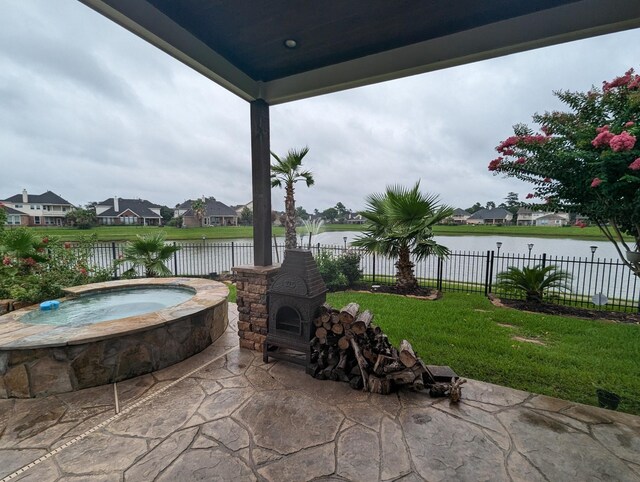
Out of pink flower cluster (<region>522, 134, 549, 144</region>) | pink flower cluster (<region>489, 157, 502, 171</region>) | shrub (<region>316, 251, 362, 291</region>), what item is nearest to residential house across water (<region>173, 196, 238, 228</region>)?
shrub (<region>316, 251, 362, 291</region>)

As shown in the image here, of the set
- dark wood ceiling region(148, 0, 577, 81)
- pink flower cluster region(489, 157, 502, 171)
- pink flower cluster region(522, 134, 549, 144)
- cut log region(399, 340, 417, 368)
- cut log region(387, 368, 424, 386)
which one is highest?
dark wood ceiling region(148, 0, 577, 81)

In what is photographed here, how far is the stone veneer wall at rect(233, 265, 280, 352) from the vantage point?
2979 mm

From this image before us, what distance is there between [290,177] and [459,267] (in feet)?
18.1

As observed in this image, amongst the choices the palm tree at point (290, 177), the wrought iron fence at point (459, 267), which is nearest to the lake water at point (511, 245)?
the wrought iron fence at point (459, 267)

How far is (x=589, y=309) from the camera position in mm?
4898

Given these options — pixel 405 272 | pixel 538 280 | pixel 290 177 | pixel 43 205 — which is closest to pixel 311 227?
pixel 290 177

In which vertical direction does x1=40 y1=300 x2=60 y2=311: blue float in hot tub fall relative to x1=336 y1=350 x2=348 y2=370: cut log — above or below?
above

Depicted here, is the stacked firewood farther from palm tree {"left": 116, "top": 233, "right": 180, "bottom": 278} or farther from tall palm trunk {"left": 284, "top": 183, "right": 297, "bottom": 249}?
palm tree {"left": 116, "top": 233, "right": 180, "bottom": 278}

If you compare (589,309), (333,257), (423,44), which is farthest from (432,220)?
→ (423,44)

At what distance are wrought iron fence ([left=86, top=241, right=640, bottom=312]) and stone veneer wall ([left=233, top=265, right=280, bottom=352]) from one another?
9.59 ft

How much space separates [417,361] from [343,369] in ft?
2.35

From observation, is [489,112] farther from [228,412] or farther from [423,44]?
[228,412]

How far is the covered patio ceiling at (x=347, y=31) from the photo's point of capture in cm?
190

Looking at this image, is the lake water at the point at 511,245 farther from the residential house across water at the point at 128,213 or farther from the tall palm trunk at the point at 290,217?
the residential house across water at the point at 128,213
